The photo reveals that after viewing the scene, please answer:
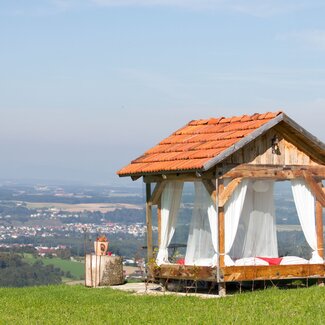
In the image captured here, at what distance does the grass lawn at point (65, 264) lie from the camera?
5120 centimetres

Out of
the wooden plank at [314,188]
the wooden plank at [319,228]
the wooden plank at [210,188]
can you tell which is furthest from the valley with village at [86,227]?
the wooden plank at [210,188]

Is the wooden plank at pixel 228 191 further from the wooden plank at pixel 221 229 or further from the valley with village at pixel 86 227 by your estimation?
the valley with village at pixel 86 227

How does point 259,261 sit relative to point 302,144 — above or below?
below

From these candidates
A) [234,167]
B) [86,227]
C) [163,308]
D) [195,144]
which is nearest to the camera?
[163,308]

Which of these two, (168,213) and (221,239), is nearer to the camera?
(221,239)

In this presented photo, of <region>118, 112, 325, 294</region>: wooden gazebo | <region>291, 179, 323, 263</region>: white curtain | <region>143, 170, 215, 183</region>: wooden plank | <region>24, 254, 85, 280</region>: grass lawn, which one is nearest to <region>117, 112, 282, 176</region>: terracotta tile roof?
<region>118, 112, 325, 294</region>: wooden gazebo

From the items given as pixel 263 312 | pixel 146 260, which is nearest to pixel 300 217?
pixel 146 260

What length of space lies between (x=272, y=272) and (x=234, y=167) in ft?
7.48

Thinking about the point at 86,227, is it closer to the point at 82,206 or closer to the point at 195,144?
the point at 195,144

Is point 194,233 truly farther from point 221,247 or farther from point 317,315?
point 317,315

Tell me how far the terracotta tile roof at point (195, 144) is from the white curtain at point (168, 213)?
64cm

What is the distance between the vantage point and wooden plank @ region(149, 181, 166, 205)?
20984 millimetres

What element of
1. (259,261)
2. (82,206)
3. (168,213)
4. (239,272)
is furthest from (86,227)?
(82,206)

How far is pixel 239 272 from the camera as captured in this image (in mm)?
18969
